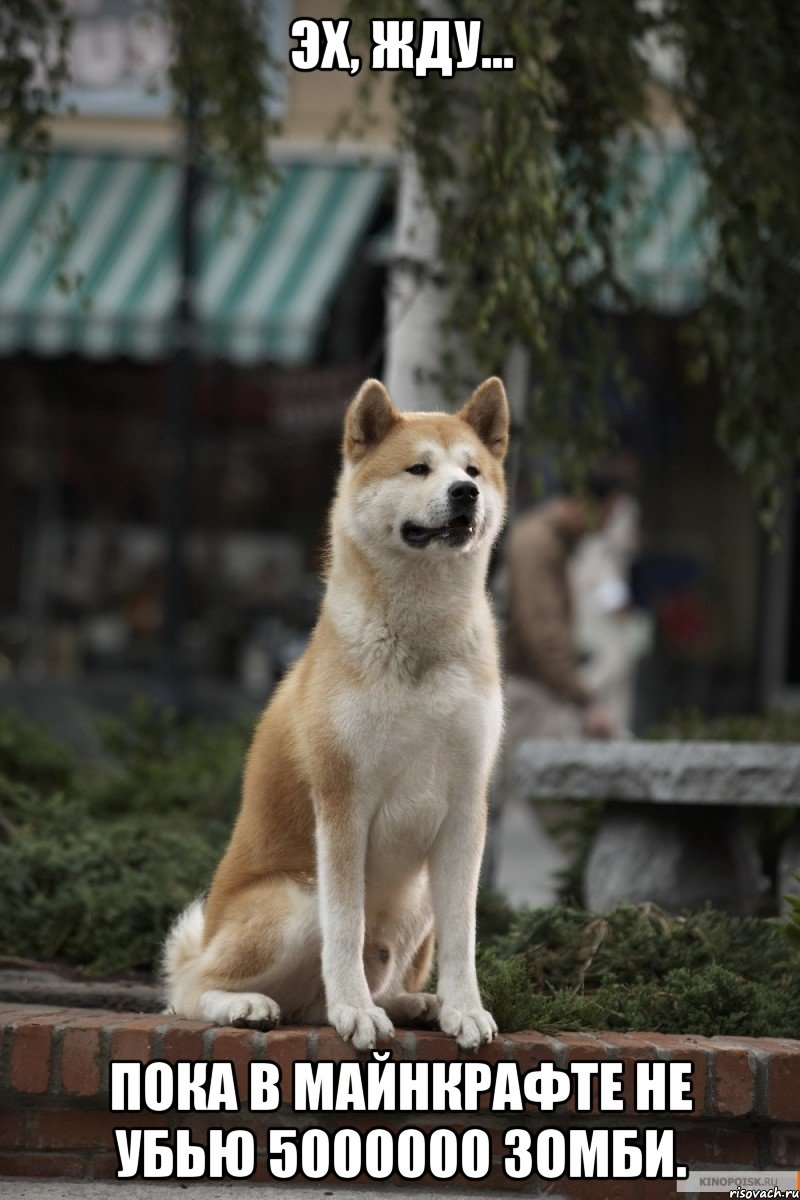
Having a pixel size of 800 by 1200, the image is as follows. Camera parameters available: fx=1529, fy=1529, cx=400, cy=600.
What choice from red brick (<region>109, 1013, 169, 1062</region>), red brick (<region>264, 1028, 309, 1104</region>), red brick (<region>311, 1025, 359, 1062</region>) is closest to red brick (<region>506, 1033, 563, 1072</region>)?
red brick (<region>311, 1025, 359, 1062</region>)

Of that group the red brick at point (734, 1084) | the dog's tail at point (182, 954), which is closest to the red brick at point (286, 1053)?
the dog's tail at point (182, 954)

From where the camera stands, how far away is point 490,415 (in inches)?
144

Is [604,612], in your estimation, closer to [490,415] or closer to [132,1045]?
[490,415]

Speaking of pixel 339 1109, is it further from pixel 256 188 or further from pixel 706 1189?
pixel 256 188

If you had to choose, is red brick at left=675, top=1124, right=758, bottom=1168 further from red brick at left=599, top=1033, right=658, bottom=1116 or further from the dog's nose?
the dog's nose

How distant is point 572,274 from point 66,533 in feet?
27.7

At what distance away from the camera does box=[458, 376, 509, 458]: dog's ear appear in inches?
142

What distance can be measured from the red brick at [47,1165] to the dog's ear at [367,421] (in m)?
1.73

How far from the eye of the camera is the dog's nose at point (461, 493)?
10.8 ft

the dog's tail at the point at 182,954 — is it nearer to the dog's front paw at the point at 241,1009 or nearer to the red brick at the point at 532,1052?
the dog's front paw at the point at 241,1009

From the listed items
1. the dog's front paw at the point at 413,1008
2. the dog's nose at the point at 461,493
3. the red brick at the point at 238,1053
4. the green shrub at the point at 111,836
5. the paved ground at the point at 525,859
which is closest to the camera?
the dog's nose at the point at 461,493

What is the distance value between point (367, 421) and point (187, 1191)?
5.82 ft

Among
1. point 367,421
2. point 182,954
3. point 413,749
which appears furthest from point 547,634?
point 413,749

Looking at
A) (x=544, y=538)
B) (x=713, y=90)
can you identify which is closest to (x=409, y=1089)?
(x=713, y=90)
